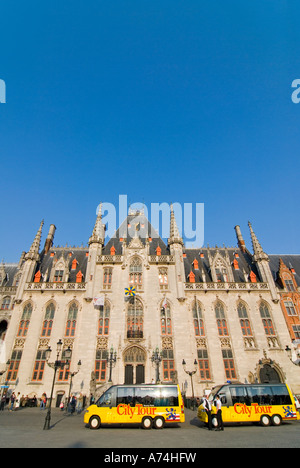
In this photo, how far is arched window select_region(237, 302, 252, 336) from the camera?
96.9ft

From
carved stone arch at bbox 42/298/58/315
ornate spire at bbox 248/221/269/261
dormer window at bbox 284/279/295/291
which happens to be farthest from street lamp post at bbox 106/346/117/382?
dormer window at bbox 284/279/295/291

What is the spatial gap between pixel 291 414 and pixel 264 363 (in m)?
15.0

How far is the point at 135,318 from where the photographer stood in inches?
1172

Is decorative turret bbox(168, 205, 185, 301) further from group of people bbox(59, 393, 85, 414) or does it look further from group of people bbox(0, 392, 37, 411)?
group of people bbox(0, 392, 37, 411)

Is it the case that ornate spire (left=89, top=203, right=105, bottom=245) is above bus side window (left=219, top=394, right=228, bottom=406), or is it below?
above

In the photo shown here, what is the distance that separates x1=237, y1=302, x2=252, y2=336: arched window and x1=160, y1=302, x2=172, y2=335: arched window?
30.0ft

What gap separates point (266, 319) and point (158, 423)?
22.3m

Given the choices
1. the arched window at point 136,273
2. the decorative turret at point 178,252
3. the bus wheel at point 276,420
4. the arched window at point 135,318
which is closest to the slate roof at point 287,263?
the decorative turret at point 178,252

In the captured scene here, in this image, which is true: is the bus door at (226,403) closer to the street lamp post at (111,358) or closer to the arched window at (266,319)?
the street lamp post at (111,358)

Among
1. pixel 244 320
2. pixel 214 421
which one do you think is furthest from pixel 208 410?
pixel 244 320

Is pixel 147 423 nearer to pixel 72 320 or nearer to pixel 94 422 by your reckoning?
pixel 94 422
